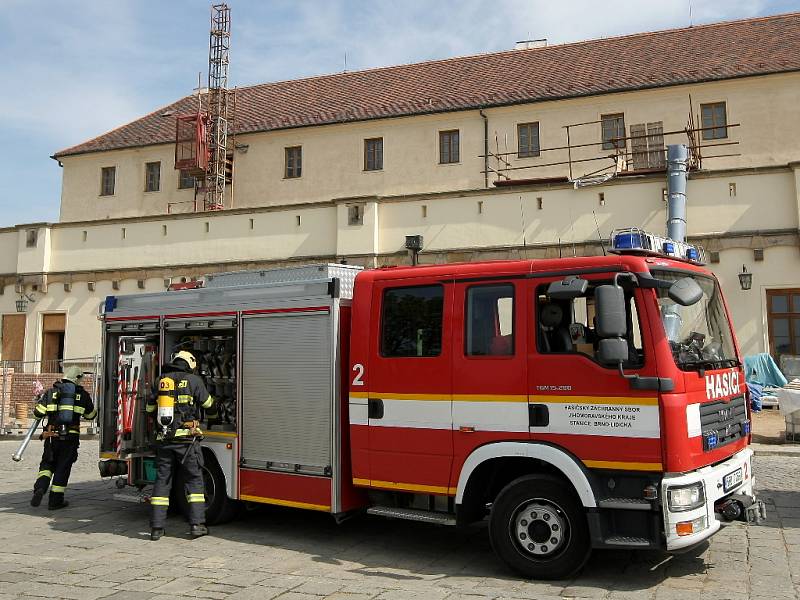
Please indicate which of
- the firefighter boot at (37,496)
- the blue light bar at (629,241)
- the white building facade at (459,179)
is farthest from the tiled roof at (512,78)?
the firefighter boot at (37,496)

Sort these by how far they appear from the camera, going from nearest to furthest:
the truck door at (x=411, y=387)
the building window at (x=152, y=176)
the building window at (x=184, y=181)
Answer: the truck door at (x=411, y=387)
the building window at (x=184, y=181)
the building window at (x=152, y=176)

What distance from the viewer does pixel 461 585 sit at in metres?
6.26

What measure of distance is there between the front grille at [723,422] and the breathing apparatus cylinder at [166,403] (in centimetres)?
523

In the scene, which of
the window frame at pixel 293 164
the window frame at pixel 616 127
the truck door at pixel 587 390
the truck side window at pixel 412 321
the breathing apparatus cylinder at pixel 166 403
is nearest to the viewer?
the truck door at pixel 587 390

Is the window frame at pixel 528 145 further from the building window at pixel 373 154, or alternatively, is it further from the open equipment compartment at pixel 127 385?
the open equipment compartment at pixel 127 385

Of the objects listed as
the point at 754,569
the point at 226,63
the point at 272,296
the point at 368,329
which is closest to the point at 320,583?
the point at 368,329

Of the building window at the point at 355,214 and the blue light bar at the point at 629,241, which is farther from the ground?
the building window at the point at 355,214

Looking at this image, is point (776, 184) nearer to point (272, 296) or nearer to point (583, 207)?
point (583, 207)

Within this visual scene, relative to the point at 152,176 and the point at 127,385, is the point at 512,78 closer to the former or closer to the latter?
the point at 152,176

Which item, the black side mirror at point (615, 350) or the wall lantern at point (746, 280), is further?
the wall lantern at point (746, 280)

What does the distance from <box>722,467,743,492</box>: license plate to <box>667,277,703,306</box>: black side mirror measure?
1526 mm

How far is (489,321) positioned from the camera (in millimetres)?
6723

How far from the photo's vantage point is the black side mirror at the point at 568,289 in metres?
6.13

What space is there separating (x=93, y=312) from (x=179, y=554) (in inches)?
835
